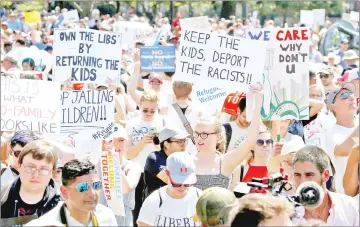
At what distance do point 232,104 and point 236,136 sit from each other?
45cm

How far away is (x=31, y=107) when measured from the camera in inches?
352

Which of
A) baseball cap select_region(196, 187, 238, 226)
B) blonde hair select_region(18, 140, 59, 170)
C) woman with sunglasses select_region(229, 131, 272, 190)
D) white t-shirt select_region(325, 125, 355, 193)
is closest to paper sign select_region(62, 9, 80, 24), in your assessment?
white t-shirt select_region(325, 125, 355, 193)

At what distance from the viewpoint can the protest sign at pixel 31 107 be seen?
8.84 meters

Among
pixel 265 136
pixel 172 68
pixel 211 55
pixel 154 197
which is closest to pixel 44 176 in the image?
pixel 154 197

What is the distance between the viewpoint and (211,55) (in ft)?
33.1

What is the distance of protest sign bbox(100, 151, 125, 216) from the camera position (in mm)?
7742

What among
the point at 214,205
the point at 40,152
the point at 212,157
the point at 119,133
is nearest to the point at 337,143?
the point at 212,157

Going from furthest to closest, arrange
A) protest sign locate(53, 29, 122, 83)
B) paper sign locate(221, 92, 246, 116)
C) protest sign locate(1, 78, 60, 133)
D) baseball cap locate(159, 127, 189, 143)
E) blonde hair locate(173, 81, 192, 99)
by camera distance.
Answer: protest sign locate(53, 29, 122, 83) < blonde hair locate(173, 81, 192, 99) < paper sign locate(221, 92, 246, 116) < protest sign locate(1, 78, 60, 133) < baseball cap locate(159, 127, 189, 143)

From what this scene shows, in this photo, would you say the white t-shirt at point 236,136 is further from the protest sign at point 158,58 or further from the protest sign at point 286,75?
the protest sign at point 158,58

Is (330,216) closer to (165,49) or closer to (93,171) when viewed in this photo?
(93,171)

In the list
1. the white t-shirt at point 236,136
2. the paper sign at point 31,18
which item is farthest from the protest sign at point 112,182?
the paper sign at point 31,18

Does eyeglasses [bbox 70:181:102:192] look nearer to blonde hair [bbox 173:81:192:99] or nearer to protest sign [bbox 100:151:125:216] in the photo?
protest sign [bbox 100:151:125:216]

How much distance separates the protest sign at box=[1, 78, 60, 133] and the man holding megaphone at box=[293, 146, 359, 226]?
9.32 ft

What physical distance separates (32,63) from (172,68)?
2.22 m
